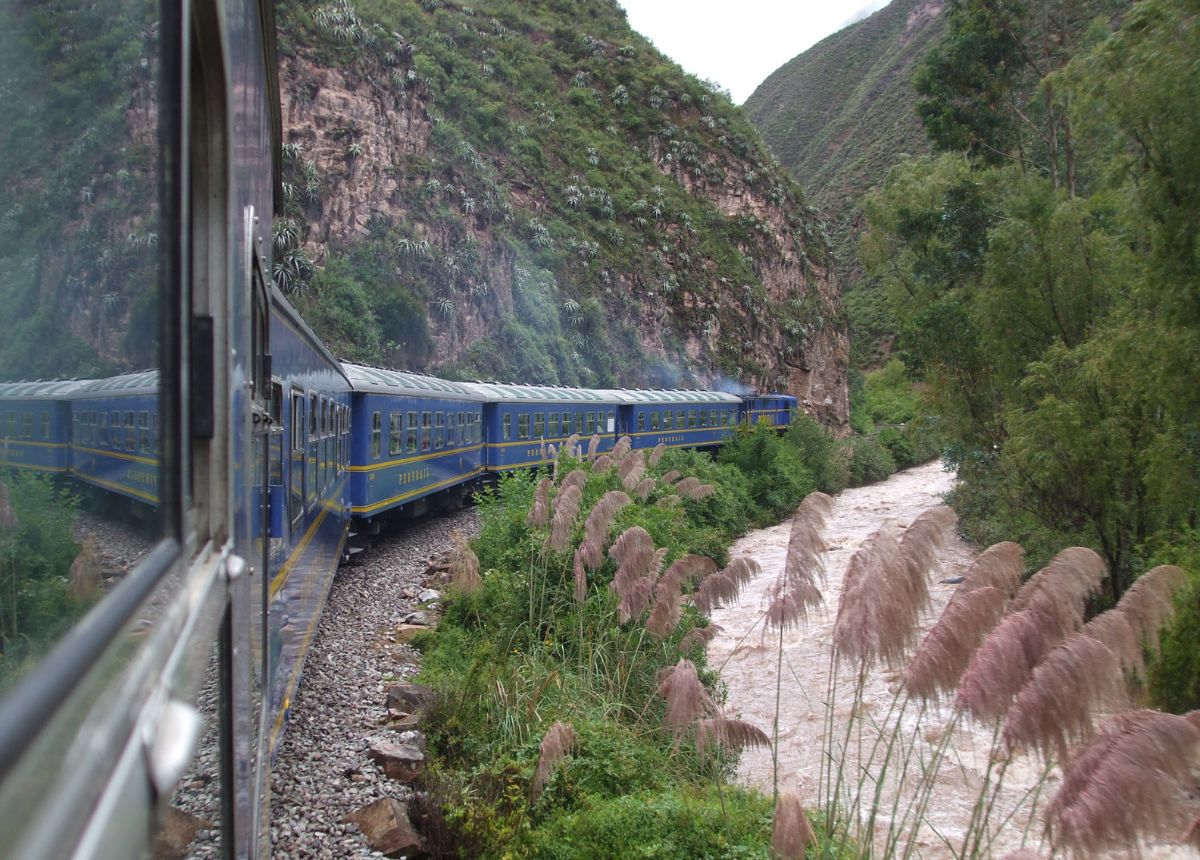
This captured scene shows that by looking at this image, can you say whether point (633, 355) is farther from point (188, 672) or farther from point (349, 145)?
point (188, 672)

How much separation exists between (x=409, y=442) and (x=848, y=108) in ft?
250

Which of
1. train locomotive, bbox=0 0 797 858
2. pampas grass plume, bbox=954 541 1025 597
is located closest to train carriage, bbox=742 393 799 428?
pampas grass plume, bbox=954 541 1025 597

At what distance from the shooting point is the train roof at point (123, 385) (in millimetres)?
916

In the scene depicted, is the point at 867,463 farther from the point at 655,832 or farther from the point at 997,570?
the point at 997,570

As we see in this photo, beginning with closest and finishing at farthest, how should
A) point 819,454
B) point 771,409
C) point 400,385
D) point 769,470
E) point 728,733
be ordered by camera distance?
point 728,733 → point 400,385 → point 769,470 → point 819,454 → point 771,409

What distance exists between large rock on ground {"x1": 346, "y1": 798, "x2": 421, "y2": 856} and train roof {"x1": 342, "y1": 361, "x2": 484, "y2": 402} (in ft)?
18.9

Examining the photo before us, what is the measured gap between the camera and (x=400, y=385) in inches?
444

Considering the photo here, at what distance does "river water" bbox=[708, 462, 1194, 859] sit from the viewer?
5.64 meters

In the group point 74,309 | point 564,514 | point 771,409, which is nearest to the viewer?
point 74,309

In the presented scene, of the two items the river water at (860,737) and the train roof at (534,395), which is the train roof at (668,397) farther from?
the river water at (860,737)

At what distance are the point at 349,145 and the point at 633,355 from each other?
1283 cm

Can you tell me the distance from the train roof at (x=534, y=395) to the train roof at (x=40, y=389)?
14122 millimetres

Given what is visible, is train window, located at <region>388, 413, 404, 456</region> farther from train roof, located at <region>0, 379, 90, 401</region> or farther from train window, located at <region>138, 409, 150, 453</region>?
train roof, located at <region>0, 379, 90, 401</region>

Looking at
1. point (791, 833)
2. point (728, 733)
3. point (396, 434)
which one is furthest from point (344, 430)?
point (791, 833)
